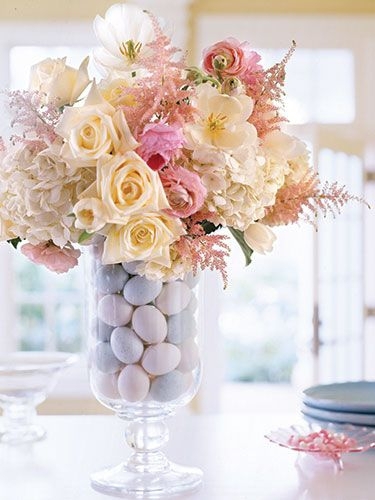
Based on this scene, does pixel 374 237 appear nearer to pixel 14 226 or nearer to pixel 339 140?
pixel 339 140

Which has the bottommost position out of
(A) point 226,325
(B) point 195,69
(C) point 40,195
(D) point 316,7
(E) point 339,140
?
(A) point 226,325

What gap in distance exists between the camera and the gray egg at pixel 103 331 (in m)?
1.33

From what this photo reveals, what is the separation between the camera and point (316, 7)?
196 inches

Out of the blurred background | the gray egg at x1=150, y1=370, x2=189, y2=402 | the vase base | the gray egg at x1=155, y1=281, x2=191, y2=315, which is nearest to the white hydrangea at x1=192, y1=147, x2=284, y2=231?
the gray egg at x1=155, y1=281, x2=191, y2=315

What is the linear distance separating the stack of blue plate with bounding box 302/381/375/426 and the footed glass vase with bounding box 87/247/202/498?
12.9 inches

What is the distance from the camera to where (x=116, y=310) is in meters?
1.32

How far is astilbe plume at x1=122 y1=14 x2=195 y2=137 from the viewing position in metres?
1.26

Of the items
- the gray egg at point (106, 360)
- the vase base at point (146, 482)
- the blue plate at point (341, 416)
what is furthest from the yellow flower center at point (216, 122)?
the blue plate at point (341, 416)

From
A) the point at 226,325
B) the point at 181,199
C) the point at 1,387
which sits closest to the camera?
the point at 181,199

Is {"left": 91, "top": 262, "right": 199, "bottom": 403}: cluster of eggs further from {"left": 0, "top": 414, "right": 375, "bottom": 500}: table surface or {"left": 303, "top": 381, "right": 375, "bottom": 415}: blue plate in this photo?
{"left": 303, "top": 381, "right": 375, "bottom": 415}: blue plate

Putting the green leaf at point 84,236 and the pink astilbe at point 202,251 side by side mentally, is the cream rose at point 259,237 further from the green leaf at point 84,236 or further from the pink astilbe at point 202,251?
the green leaf at point 84,236

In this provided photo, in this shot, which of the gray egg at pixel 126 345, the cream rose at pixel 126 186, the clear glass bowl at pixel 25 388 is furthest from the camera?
the clear glass bowl at pixel 25 388

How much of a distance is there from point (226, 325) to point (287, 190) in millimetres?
7011

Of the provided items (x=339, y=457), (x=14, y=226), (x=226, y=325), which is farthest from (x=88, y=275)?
(x=226, y=325)
